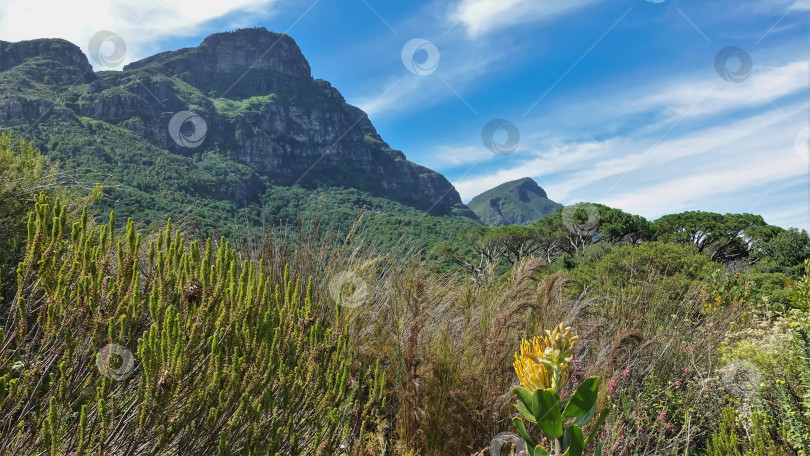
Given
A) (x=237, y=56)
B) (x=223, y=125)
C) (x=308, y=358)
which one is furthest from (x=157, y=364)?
(x=237, y=56)

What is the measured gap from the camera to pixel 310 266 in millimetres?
3834

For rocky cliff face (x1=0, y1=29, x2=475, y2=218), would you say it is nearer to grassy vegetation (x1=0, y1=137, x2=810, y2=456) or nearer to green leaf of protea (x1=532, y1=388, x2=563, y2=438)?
grassy vegetation (x1=0, y1=137, x2=810, y2=456)

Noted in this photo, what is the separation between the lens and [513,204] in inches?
6722

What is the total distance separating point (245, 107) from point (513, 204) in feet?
347

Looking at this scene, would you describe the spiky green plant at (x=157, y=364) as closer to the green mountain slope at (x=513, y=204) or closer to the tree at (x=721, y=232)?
the tree at (x=721, y=232)

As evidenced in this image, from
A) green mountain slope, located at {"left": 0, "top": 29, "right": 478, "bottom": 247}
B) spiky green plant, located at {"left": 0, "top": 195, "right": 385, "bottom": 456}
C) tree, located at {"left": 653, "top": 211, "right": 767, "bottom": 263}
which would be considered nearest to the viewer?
spiky green plant, located at {"left": 0, "top": 195, "right": 385, "bottom": 456}

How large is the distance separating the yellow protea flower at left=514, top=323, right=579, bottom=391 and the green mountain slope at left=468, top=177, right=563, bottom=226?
15641cm

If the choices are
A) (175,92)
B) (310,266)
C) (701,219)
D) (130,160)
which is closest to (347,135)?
(175,92)

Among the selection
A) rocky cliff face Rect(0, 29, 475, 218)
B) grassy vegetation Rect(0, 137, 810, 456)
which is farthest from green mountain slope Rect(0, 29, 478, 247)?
grassy vegetation Rect(0, 137, 810, 456)

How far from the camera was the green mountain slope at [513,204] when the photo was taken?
15950 centimetres

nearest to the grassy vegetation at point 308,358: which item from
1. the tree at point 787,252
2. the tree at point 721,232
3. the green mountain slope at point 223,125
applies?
the tree at point 787,252

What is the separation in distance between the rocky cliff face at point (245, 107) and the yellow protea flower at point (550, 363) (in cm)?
6933

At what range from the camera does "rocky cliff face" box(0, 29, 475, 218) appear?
278 feet

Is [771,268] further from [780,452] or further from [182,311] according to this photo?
[182,311]
